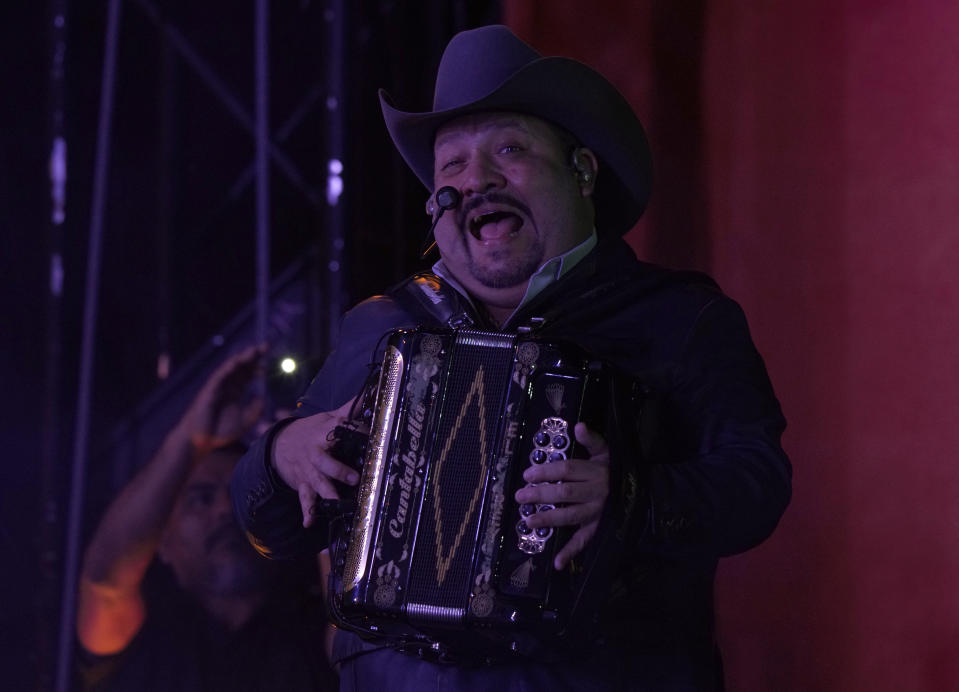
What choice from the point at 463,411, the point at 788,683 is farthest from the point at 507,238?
the point at 788,683

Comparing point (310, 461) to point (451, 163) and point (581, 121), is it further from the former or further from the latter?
point (581, 121)

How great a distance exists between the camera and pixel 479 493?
4.72ft

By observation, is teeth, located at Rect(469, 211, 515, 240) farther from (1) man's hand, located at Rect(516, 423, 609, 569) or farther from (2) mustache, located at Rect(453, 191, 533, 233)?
(1) man's hand, located at Rect(516, 423, 609, 569)

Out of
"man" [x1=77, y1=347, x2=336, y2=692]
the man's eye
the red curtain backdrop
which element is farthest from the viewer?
"man" [x1=77, y1=347, x2=336, y2=692]

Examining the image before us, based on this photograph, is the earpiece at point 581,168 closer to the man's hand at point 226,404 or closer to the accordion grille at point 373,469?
the accordion grille at point 373,469

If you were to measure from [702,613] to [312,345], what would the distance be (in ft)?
Result: 5.17

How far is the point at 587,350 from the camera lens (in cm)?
156

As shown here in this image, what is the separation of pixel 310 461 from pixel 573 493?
417mm

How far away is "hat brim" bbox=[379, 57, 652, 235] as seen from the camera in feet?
5.72

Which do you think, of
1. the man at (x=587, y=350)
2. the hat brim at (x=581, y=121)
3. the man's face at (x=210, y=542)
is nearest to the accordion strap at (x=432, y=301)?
the man at (x=587, y=350)

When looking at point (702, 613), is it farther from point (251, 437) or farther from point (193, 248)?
point (193, 248)

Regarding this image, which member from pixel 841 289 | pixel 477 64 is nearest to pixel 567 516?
pixel 477 64

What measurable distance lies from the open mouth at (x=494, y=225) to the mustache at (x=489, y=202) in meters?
0.01

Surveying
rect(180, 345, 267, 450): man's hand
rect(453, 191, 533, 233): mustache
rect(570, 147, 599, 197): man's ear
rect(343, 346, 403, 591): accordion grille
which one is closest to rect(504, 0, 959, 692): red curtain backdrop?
rect(570, 147, 599, 197): man's ear
